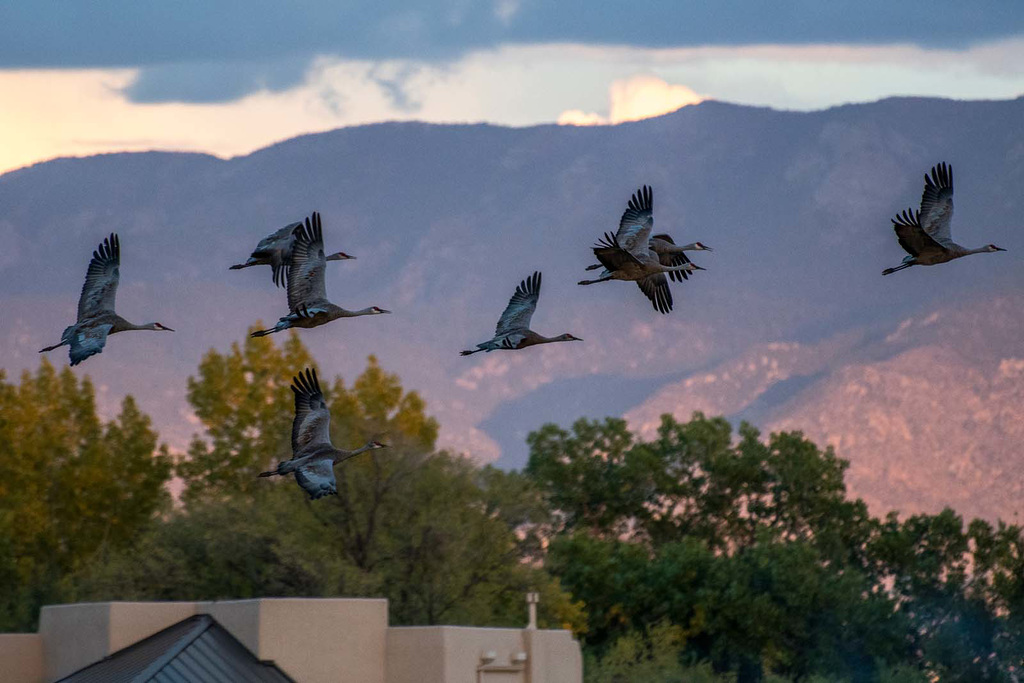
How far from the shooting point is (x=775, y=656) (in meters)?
98.2

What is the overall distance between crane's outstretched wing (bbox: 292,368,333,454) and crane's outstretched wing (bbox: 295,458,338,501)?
756 mm

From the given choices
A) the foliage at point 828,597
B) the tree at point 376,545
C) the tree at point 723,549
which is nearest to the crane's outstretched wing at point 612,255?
the tree at point 376,545

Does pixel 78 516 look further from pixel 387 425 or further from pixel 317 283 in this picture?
pixel 317 283

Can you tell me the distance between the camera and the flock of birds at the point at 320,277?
2752 cm

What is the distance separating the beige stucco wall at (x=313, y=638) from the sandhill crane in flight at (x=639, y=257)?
13.4m

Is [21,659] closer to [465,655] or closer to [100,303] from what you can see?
[465,655]

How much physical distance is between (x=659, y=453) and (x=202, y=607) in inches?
3443

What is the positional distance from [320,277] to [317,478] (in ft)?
12.8

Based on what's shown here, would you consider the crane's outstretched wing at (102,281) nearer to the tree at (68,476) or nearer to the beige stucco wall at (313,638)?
the beige stucco wall at (313,638)

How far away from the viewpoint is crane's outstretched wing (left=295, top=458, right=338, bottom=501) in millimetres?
26188

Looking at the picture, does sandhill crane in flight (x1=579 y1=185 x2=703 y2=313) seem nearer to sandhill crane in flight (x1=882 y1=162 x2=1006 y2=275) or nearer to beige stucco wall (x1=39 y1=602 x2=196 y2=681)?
Result: sandhill crane in flight (x1=882 y1=162 x2=1006 y2=275)

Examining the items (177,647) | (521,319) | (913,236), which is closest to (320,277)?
(521,319)

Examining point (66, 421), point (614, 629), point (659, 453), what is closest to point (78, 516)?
point (66, 421)

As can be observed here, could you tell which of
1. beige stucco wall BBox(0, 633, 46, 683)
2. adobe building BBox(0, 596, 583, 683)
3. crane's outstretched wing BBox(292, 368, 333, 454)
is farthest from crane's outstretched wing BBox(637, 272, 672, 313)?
beige stucco wall BBox(0, 633, 46, 683)
